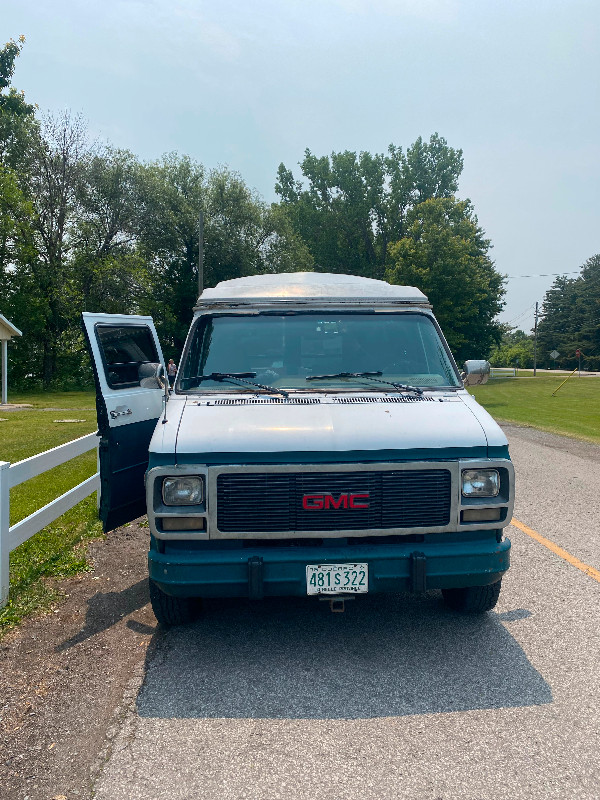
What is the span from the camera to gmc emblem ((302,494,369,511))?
432 centimetres

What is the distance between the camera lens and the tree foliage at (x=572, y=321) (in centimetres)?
9438

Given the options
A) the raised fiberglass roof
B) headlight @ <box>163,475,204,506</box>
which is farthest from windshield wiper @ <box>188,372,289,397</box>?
headlight @ <box>163,475,204,506</box>

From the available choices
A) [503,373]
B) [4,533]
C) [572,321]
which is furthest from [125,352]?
[572,321]

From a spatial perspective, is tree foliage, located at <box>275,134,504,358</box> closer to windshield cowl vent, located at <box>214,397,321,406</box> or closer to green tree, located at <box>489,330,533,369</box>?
green tree, located at <box>489,330,533,369</box>

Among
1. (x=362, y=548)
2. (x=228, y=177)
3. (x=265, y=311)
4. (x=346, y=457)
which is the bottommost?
(x=362, y=548)

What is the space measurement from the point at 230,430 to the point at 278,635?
1436mm

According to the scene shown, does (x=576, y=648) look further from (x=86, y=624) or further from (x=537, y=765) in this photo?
(x=86, y=624)

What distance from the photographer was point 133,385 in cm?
597

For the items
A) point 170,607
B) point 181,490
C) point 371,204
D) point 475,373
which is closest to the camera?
point 181,490

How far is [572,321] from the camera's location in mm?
105375

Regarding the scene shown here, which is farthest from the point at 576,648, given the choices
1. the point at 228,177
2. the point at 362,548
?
the point at 228,177

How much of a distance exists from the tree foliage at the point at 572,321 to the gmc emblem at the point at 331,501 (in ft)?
304

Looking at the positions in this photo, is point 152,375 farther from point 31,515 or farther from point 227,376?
point 31,515

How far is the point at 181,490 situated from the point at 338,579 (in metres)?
1.05
